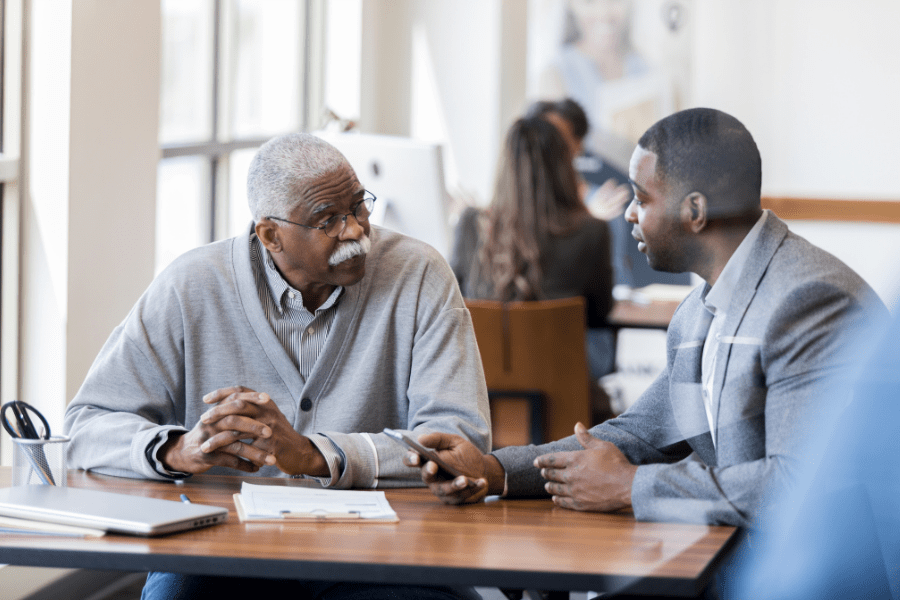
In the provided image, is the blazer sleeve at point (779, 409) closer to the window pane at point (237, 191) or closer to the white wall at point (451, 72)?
the window pane at point (237, 191)

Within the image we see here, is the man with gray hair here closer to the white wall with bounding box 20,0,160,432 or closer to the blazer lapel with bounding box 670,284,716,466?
the blazer lapel with bounding box 670,284,716,466

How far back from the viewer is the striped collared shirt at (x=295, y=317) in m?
1.66

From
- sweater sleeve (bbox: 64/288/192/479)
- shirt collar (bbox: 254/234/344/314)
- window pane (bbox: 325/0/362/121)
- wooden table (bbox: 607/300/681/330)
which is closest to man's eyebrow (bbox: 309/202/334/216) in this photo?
shirt collar (bbox: 254/234/344/314)

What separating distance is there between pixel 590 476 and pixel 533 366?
1426 millimetres

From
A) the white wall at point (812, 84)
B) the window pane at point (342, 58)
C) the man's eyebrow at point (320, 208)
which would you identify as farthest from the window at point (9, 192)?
the white wall at point (812, 84)

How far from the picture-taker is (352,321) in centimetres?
167

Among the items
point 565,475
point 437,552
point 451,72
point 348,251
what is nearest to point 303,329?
point 348,251

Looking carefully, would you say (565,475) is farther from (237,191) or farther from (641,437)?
(237,191)

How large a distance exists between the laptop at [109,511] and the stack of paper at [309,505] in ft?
0.20

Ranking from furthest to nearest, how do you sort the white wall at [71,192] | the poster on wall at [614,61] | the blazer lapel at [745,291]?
1. the poster on wall at [614,61]
2. the white wall at [71,192]
3. the blazer lapel at [745,291]

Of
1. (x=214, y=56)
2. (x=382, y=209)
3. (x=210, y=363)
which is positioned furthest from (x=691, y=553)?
(x=214, y=56)

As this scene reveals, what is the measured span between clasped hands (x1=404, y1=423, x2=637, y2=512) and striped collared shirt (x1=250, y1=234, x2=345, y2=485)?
14.3 inches

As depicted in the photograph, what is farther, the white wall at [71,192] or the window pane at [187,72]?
the window pane at [187,72]

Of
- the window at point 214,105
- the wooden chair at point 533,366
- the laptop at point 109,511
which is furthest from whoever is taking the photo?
the window at point 214,105
